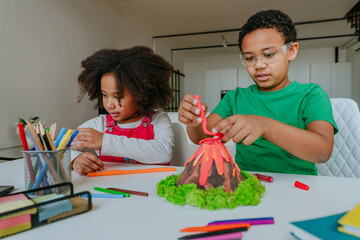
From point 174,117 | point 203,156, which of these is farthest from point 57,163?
point 174,117

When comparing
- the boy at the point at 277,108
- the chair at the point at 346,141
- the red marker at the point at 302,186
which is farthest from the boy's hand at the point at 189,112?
the chair at the point at 346,141

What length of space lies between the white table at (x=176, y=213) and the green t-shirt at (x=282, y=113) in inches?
11.3

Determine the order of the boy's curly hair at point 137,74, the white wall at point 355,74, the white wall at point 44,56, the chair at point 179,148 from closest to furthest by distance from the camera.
→ the boy's curly hair at point 137,74 → the chair at point 179,148 → the white wall at point 44,56 → the white wall at point 355,74

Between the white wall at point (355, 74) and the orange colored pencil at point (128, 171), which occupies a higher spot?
the white wall at point (355, 74)

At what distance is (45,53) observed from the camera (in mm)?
2703

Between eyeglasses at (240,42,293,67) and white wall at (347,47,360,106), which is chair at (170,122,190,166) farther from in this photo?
white wall at (347,47,360,106)

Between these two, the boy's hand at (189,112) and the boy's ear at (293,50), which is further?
the boy's ear at (293,50)

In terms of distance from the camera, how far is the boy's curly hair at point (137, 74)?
1.07 meters

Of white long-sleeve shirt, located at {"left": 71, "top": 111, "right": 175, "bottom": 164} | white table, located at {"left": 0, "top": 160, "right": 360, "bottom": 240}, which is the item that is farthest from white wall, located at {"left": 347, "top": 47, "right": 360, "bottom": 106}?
white table, located at {"left": 0, "top": 160, "right": 360, "bottom": 240}

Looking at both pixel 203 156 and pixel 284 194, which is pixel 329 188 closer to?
pixel 284 194

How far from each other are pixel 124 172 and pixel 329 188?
1.77 ft

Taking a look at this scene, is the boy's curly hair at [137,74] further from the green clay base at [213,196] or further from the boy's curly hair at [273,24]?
the green clay base at [213,196]

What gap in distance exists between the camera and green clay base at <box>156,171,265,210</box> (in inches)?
18.3

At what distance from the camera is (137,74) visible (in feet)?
3.54
